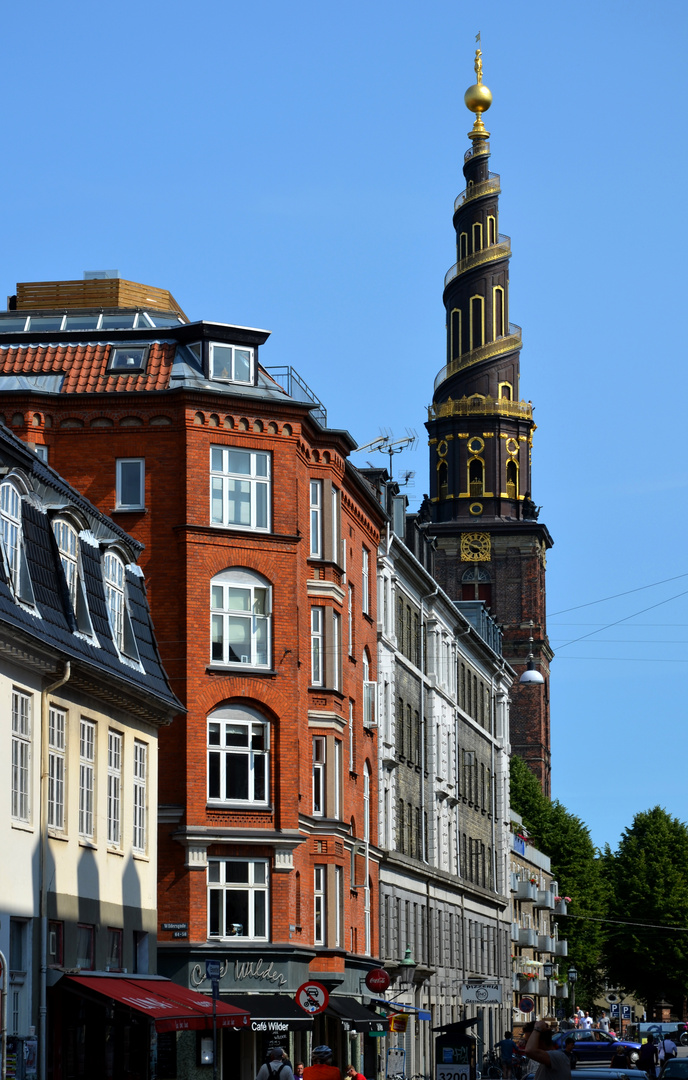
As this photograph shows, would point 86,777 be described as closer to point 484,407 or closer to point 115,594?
point 115,594

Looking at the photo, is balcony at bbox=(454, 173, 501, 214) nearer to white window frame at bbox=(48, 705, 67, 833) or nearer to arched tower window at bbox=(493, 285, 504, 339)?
arched tower window at bbox=(493, 285, 504, 339)

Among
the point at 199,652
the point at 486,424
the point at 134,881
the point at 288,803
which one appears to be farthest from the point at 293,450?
the point at 486,424

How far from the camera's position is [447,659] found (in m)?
72.8

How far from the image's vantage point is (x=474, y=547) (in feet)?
419

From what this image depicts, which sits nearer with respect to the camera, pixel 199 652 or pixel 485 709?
pixel 199 652

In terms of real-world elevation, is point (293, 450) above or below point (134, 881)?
above

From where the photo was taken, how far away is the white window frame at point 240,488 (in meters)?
44.3

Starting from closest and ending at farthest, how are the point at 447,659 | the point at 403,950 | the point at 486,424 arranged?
the point at 403,950 < the point at 447,659 < the point at 486,424

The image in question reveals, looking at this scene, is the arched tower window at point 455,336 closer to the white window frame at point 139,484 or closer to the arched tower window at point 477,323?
the arched tower window at point 477,323

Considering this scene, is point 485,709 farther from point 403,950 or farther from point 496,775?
point 403,950

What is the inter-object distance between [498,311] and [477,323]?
168 centimetres

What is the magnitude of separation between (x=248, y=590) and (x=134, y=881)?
11.6m

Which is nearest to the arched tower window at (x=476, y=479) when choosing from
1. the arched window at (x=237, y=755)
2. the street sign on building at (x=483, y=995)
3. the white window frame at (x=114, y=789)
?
the arched window at (x=237, y=755)

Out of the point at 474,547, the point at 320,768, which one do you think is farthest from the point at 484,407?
the point at 320,768
